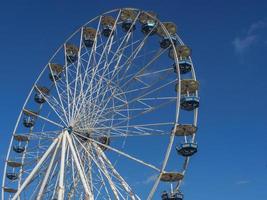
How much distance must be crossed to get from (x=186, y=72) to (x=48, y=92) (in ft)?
31.6

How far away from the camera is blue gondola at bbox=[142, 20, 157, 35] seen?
30188 millimetres

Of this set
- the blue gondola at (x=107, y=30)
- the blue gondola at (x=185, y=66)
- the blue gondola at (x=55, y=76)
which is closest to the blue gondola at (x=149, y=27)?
the blue gondola at (x=107, y=30)

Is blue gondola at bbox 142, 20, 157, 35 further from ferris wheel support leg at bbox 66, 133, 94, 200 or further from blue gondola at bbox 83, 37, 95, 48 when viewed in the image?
ferris wheel support leg at bbox 66, 133, 94, 200

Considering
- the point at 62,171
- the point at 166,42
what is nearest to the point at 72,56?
the point at 166,42

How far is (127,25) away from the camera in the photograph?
31.5m

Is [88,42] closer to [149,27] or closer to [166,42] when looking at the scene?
[149,27]

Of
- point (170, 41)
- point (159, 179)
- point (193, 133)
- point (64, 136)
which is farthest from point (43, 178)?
point (170, 41)

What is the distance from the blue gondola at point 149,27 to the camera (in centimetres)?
3019

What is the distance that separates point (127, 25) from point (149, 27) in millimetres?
1821

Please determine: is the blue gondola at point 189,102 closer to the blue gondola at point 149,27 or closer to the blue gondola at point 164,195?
the blue gondola at point 164,195

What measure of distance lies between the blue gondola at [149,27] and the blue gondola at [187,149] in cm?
753

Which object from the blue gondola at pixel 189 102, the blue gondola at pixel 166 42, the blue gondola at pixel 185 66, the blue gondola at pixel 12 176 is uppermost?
the blue gondola at pixel 166 42

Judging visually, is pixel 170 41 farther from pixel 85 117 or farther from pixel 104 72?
pixel 85 117

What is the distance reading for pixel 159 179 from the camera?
23.8m
